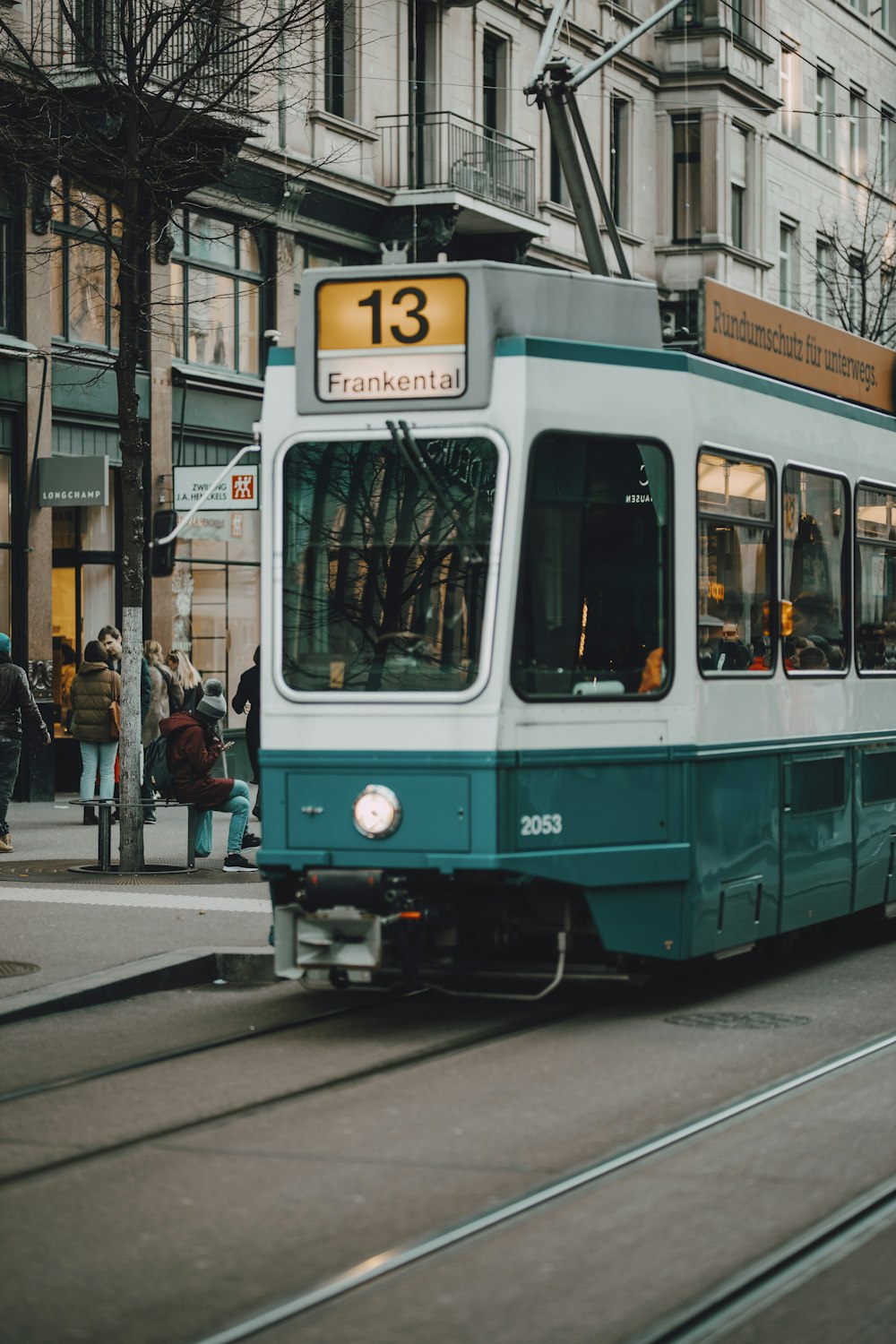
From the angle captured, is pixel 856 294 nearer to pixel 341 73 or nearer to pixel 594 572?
pixel 341 73

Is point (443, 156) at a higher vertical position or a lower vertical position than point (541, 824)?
higher

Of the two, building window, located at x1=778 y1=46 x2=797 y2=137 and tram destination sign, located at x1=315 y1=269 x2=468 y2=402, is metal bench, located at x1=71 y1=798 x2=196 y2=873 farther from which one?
building window, located at x1=778 y1=46 x2=797 y2=137

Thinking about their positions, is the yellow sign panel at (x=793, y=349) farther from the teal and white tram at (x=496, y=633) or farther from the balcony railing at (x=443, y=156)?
the balcony railing at (x=443, y=156)

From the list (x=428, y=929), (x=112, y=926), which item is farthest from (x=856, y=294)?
(x=428, y=929)

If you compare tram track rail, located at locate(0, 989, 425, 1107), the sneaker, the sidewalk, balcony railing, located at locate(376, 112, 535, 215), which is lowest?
tram track rail, located at locate(0, 989, 425, 1107)

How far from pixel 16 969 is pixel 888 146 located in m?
37.4

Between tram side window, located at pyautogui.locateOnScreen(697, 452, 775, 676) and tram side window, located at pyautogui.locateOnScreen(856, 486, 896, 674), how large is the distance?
49.2 inches

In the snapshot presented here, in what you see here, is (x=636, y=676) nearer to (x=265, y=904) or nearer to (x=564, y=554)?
(x=564, y=554)

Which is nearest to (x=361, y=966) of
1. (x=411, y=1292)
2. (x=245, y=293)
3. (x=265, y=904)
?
(x=411, y=1292)

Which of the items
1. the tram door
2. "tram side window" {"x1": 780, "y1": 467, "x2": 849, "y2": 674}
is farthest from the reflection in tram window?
the tram door

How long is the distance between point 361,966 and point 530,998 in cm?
90

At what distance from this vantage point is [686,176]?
34.9 metres

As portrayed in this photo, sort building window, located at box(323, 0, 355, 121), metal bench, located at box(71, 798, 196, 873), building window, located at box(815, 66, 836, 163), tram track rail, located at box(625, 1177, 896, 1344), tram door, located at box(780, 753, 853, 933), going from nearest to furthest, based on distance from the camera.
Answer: tram track rail, located at box(625, 1177, 896, 1344), tram door, located at box(780, 753, 853, 933), metal bench, located at box(71, 798, 196, 873), building window, located at box(323, 0, 355, 121), building window, located at box(815, 66, 836, 163)

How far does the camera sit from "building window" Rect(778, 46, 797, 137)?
38.3m
